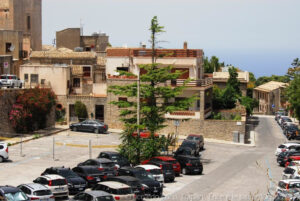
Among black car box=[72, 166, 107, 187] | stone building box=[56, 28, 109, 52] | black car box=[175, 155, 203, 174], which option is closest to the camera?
black car box=[72, 166, 107, 187]

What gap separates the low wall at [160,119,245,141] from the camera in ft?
182

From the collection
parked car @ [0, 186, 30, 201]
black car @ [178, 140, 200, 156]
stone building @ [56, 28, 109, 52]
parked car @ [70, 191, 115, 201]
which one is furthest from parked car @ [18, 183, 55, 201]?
stone building @ [56, 28, 109, 52]

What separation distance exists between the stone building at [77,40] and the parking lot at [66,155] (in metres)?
37.9

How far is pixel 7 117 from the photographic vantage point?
1961 inches

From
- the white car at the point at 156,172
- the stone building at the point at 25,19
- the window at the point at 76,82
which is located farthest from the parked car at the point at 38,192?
the stone building at the point at 25,19

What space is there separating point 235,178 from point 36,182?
14.2 metres

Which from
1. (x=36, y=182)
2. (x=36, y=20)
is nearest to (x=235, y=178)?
(x=36, y=182)

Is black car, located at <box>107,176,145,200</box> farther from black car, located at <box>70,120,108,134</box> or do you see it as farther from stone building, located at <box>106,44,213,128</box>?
stone building, located at <box>106,44,213,128</box>

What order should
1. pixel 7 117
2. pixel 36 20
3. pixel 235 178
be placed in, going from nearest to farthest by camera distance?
pixel 235 178 → pixel 7 117 → pixel 36 20

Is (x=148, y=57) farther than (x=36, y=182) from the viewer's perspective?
Yes

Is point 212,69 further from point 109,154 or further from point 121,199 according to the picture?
point 121,199

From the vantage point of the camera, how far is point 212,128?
5603 cm

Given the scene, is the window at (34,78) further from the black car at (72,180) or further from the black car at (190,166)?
the black car at (72,180)

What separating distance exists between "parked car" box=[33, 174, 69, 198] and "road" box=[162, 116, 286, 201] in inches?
220
